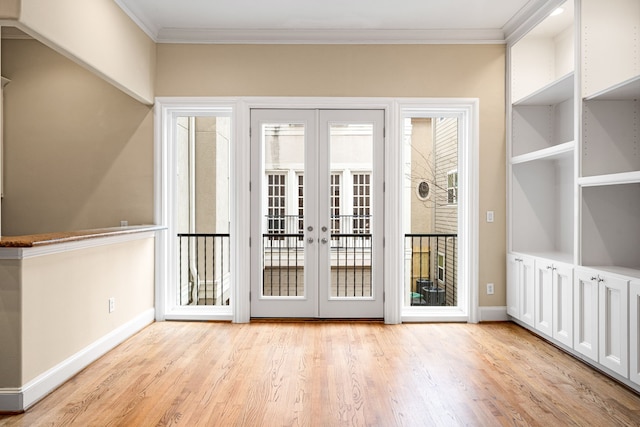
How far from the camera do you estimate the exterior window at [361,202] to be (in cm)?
462

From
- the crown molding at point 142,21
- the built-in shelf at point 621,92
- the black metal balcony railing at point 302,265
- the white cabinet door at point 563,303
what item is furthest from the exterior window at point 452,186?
the crown molding at point 142,21

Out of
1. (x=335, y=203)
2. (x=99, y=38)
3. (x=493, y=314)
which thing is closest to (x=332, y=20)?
(x=335, y=203)

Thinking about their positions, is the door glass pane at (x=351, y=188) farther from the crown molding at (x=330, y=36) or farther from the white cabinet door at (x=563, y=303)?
the white cabinet door at (x=563, y=303)

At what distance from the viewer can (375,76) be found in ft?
15.0

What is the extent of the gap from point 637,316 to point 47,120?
539cm

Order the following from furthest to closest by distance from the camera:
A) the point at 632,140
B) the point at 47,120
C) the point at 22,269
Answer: the point at 47,120 < the point at 632,140 < the point at 22,269

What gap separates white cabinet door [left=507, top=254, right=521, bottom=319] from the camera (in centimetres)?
432

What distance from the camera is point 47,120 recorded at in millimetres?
4395

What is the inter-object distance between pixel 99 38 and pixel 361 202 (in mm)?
2839

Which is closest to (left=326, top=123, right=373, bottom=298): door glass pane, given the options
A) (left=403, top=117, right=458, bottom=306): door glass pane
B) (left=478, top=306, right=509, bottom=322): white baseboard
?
(left=403, top=117, right=458, bottom=306): door glass pane

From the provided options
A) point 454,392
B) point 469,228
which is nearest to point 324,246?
point 469,228

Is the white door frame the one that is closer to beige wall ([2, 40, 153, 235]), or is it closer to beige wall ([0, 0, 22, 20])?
beige wall ([2, 40, 153, 235])

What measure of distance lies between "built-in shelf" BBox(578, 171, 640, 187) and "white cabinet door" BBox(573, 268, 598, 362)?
26.1 inches

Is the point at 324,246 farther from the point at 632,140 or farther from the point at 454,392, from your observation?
the point at 632,140
